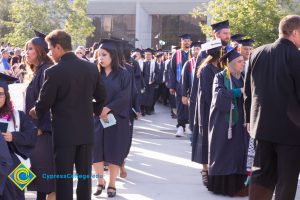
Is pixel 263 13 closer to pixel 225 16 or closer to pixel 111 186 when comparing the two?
pixel 225 16

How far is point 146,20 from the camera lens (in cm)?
4150

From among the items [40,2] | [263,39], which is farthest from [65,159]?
[40,2]

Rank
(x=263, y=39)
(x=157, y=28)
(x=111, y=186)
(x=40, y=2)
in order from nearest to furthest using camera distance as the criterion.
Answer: (x=111, y=186) → (x=263, y=39) → (x=40, y=2) → (x=157, y=28)

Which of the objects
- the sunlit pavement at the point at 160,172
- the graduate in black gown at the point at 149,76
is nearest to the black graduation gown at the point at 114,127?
the sunlit pavement at the point at 160,172

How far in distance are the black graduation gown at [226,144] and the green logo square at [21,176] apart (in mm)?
2596

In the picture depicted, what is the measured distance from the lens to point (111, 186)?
22.3 feet

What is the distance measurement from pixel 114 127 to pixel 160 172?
5.43ft

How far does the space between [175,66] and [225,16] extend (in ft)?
11.9

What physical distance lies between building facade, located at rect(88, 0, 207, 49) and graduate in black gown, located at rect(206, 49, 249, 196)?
33.3 metres

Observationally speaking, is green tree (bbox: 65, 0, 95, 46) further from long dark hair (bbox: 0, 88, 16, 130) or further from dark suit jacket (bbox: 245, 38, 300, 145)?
dark suit jacket (bbox: 245, 38, 300, 145)

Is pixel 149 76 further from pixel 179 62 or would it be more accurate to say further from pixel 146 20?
pixel 146 20

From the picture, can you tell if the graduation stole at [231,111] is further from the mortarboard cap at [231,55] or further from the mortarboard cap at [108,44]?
the mortarboard cap at [108,44]

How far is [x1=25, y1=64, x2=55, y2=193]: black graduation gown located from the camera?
550cm

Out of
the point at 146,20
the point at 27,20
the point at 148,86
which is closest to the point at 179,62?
the point at 148,86
